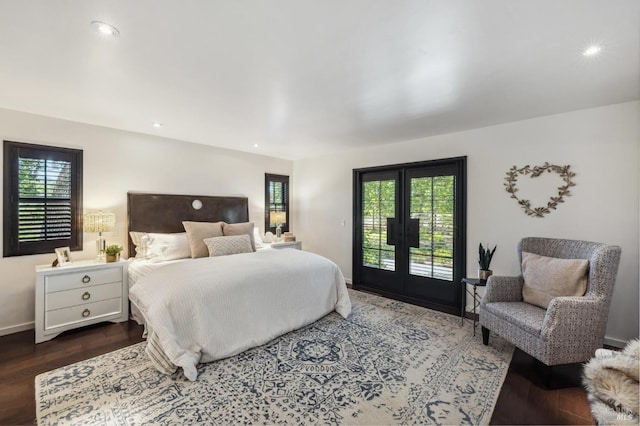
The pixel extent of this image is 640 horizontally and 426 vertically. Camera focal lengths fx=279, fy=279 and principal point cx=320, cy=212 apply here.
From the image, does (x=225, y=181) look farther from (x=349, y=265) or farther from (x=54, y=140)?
(x=349, y=265)

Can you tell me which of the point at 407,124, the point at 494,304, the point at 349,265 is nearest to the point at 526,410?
the point at 494,304

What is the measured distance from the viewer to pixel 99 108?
290 centimetres

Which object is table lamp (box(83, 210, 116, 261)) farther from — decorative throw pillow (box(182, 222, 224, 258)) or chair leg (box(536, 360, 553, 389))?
chair leg (box(536, 360, 553, 389))

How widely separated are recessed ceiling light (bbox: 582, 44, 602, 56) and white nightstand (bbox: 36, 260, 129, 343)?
4570 mm

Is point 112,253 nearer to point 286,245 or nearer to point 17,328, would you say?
point 17,328

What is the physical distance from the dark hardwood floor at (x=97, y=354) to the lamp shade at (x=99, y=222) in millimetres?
1114

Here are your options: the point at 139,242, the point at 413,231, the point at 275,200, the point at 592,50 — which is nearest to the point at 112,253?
the point at 139,242

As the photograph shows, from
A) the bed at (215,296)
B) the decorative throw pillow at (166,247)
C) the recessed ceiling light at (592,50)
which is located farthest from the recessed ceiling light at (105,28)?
the recessed ceiling light at (592,50)

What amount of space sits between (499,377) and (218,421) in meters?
2.10

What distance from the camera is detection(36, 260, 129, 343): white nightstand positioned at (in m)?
2.78

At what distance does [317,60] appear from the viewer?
6.43 feet

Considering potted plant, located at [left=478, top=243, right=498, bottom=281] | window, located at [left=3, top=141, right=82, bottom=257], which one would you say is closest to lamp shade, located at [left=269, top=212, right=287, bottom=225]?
window, located at [left=3, top=141, right=82, bottom=257]

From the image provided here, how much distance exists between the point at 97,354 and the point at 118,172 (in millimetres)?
2213

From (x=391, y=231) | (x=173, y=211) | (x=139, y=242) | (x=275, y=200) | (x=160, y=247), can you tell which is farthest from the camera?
(x=275, y=200)
